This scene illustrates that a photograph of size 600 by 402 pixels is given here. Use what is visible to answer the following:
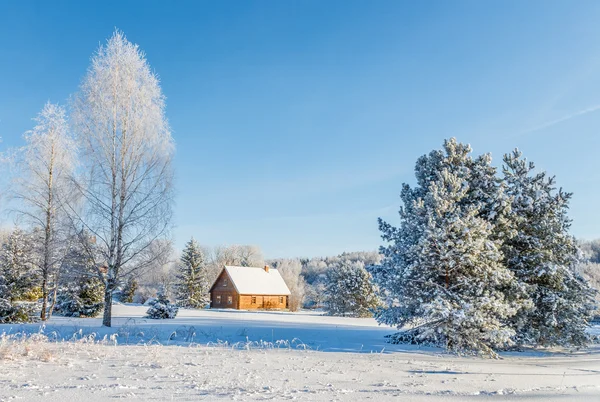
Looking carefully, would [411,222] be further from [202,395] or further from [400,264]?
[202,395]

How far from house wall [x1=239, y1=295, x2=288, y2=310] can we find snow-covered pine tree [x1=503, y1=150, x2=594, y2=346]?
129 ft

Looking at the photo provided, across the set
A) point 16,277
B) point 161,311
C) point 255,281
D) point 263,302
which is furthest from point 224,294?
point 161,311

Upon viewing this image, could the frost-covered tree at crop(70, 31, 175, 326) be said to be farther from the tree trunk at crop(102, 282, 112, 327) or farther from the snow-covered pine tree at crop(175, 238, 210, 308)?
the snow-covered pine tree at crop(175, 238, 210, 308)

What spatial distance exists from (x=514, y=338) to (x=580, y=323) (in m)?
2.78

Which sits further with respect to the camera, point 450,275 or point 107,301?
point 107,301

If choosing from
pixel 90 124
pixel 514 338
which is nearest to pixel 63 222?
pixel 90 124

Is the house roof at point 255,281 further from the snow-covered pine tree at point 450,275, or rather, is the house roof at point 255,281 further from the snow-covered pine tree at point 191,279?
the snow-covered pine tree at point 450,275

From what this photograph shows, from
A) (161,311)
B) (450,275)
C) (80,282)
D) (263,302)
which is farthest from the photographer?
(263,302)

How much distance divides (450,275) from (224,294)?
43.3 meters

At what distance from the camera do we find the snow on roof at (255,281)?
51.4 metres

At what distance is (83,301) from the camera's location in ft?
90.5

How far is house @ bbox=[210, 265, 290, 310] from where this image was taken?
51.0 meters

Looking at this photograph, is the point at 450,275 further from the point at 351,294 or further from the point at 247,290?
the point at 247,290

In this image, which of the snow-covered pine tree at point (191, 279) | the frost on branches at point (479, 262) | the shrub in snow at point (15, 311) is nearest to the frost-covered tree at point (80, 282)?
the shrub in snow at point (15, 311)
